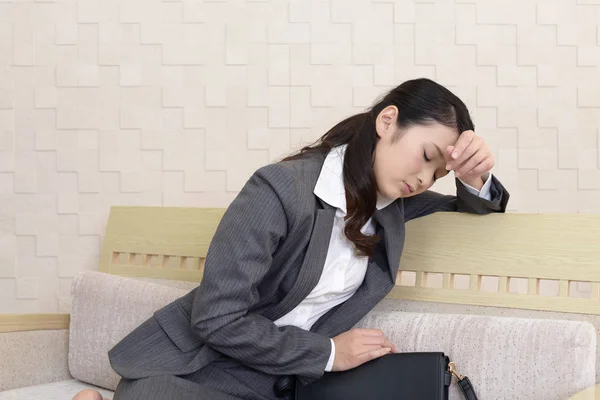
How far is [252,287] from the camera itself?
1431 millimetres

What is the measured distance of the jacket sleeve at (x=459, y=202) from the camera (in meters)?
1.58

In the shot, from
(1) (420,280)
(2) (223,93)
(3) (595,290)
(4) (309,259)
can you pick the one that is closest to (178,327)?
(4) (309,259)

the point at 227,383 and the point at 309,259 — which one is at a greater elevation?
the point at 309,259

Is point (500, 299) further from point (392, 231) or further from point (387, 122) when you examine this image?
point (387, 122)

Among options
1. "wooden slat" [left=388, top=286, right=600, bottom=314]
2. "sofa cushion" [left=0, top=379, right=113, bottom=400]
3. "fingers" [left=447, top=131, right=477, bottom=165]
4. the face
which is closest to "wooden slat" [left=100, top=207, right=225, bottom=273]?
"sofa cushion" [left=0, top=379, right=113, bottom=400]

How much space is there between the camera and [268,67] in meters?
2.30

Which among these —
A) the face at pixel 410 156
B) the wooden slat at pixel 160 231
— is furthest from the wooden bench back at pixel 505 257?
the wooden slat at pixel 160 231

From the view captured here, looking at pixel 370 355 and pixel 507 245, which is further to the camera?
pixel 507 245

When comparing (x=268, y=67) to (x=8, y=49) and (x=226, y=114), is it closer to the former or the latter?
(x=226, y=114)

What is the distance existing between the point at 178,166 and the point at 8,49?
70cm

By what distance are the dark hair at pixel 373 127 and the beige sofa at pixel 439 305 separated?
209 millimetres

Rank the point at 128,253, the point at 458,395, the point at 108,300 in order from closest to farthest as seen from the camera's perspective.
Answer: the point at 458,395 < the point at 108,300 < the point at 128,253

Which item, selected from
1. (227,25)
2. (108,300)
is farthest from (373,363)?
(227,25)

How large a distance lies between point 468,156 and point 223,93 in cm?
109
